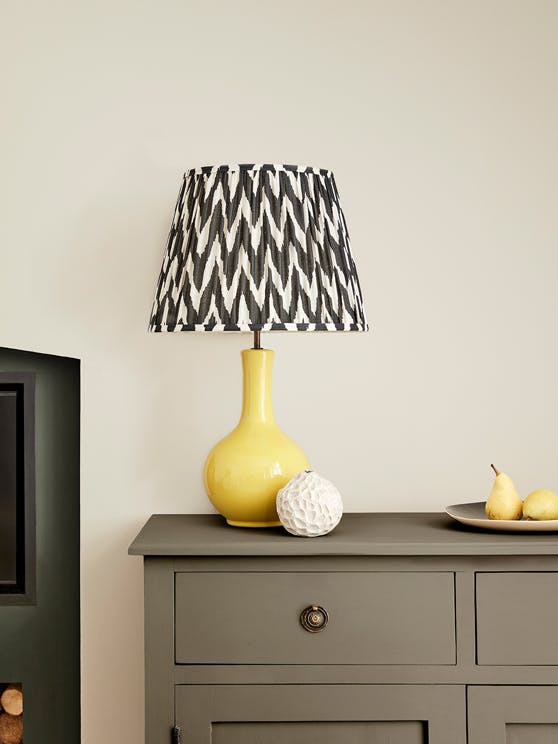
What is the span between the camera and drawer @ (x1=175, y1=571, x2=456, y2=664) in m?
1.47

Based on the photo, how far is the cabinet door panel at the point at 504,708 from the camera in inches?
57.7

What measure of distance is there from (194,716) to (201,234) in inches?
32.3

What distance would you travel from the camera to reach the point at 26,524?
6.17 feet

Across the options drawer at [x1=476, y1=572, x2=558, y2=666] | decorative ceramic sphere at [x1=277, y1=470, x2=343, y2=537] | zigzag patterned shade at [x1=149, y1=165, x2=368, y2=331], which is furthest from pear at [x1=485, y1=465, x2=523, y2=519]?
zigzag patterned shade at [x1=149, y1=165, x2=368, y2=331]

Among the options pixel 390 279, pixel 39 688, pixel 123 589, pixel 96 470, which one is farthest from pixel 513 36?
pixel 39 688

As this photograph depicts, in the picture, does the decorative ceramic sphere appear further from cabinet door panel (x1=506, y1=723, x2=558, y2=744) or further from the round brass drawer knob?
cabinet door panel (x1=506, y1=723, x2=558, y2=744)

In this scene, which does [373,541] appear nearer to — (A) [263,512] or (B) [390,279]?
(A) [263,512]

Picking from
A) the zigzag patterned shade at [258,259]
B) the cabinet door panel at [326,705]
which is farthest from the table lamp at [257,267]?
the cabinet door panel at [326,705]

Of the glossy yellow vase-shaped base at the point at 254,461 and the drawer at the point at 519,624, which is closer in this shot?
the drawer at the point at 519,624

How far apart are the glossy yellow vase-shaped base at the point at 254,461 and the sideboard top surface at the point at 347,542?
38 millimetres

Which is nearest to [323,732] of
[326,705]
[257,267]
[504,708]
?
[326,705]

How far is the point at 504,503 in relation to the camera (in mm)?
1576

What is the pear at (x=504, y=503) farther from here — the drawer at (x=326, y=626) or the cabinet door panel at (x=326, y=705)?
the cabinet door panel at (x=326, y=705)

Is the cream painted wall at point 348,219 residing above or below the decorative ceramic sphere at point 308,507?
above
